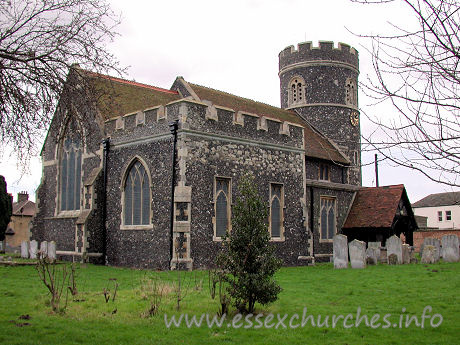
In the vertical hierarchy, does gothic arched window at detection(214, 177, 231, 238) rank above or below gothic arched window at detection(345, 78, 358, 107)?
below

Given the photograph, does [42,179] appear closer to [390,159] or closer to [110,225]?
[110,225]

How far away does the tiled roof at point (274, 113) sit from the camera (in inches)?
893

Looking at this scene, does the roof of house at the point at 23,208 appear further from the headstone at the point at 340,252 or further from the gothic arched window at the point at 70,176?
the headstone at the point at 340,252

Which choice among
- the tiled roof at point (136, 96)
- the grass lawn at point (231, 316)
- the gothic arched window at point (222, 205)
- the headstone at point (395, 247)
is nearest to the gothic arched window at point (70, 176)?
the tiled roof at point (136, 96)

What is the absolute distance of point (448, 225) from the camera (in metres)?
55.5

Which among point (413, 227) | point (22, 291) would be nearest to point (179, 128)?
point (22, 291)

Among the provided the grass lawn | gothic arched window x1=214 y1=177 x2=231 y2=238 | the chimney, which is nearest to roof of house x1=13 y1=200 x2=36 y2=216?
the chimney

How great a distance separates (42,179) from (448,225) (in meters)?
47.0

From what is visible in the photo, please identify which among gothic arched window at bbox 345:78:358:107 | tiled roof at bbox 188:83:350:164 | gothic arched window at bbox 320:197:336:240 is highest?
gothic arched window at bbox 345:78:358:107

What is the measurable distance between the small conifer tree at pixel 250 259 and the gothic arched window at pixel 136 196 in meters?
8.74

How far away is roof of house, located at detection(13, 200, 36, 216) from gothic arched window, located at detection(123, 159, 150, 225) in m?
35.4

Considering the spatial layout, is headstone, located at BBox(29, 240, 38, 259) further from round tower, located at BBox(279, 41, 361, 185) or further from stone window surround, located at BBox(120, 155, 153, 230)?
round tower, located at BBox(279, 41, 361, 185)

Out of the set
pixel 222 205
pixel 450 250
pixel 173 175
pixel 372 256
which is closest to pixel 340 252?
pixel 372 256

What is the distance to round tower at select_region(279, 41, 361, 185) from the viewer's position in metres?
27.9
